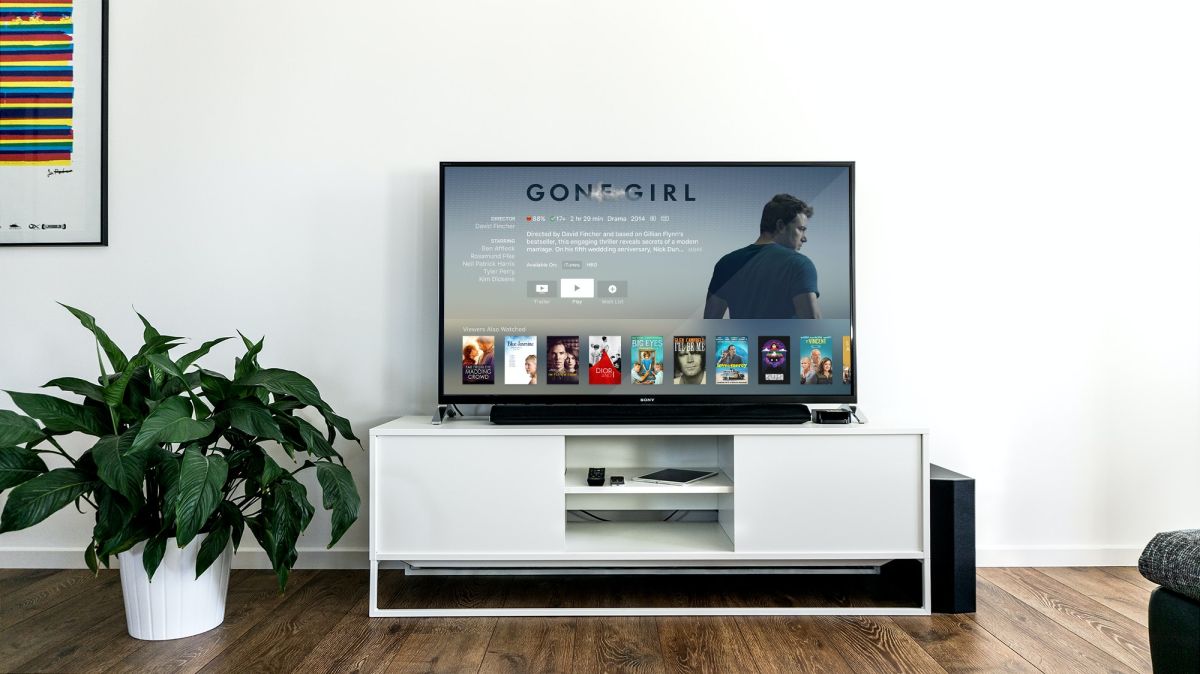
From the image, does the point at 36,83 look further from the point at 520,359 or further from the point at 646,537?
the point at 646,537

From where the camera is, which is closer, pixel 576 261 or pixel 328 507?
pixel 328 507

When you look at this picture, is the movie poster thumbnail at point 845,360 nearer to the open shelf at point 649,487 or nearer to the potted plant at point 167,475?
the open shelf at point 649,487

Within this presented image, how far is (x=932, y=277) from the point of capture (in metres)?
2.55

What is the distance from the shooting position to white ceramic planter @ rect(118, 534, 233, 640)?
185 cm

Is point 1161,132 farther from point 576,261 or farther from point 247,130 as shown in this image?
point 247,130

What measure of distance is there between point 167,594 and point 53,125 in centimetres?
177

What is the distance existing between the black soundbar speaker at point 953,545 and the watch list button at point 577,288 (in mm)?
1182

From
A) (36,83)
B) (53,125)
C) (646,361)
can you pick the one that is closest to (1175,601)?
(646,361)

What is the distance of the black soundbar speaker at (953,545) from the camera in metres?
2.08

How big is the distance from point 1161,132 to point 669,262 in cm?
186

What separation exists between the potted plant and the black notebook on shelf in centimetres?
86

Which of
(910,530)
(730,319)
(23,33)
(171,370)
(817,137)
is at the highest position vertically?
(23,33)

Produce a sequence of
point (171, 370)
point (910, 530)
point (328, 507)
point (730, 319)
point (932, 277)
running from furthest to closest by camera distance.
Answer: point (932, 277)
point (730, 319)
point (910, 530)
point (328, 507)
point (171, 370)

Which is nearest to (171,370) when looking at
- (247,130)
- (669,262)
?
(247,130)
